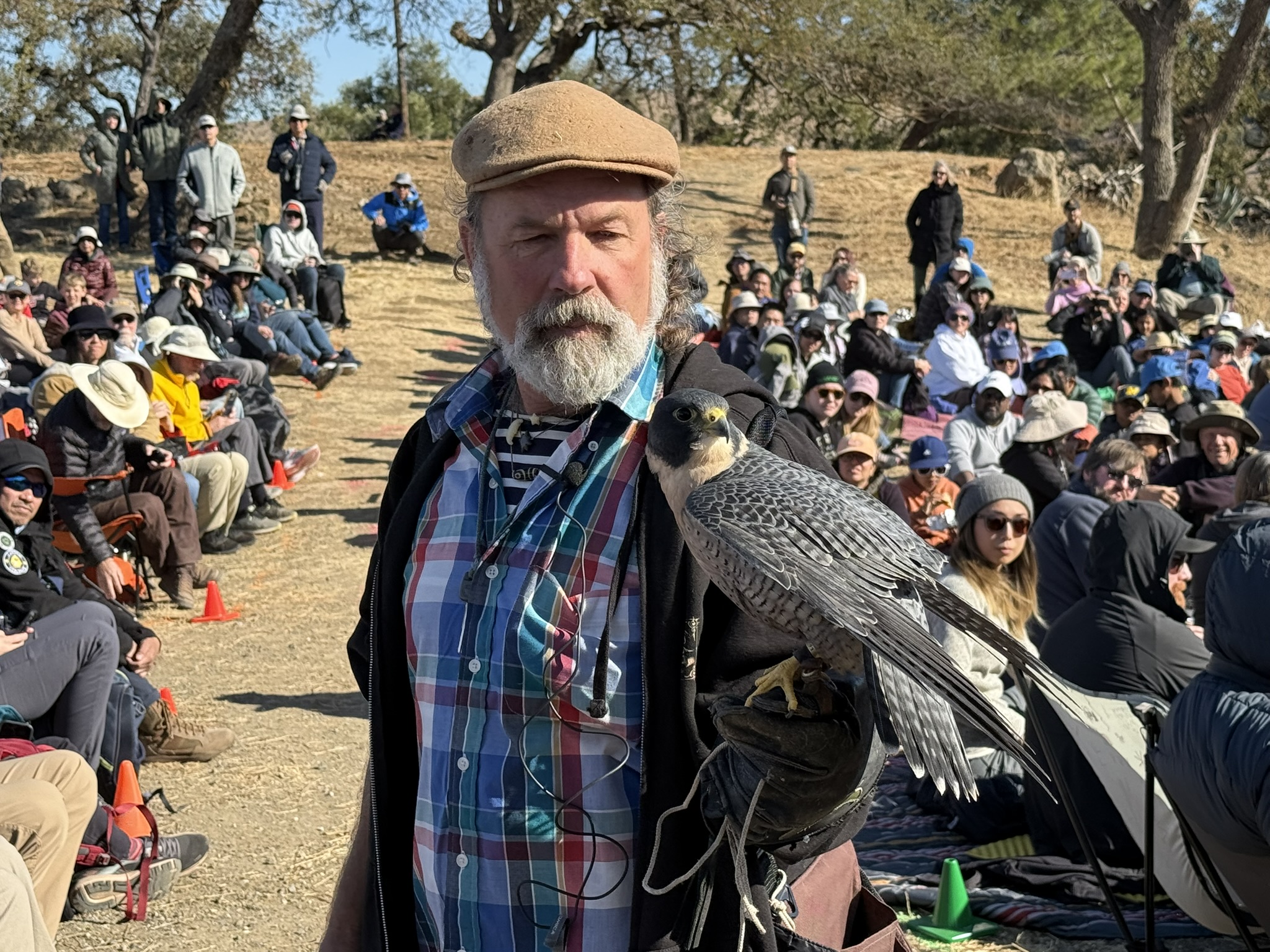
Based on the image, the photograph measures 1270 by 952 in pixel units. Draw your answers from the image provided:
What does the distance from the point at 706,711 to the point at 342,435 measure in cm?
1087

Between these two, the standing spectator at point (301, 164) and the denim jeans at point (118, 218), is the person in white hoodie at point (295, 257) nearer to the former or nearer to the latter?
the standing spectator at point (301, 164)

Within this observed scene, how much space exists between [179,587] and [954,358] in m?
7.95

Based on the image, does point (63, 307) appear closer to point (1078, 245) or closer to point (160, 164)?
point (160, 164)

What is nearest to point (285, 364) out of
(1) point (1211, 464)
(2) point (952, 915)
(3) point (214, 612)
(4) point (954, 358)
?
(3) point (214, 612)

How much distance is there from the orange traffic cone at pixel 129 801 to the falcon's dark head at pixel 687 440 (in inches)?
147

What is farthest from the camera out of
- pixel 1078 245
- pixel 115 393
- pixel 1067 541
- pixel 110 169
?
pixel 110 169

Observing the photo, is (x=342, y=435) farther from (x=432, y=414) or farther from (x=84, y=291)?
(x=432, y=414)

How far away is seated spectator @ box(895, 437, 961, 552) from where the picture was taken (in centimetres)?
817

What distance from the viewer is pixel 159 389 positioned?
9.20m

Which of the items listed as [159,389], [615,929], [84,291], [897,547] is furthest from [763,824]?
[84,291]

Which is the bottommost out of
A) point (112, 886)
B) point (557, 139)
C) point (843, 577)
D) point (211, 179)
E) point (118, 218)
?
point (112, 886)

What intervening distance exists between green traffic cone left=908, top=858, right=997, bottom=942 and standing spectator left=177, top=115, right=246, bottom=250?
45.1 ft

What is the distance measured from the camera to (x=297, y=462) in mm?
11070

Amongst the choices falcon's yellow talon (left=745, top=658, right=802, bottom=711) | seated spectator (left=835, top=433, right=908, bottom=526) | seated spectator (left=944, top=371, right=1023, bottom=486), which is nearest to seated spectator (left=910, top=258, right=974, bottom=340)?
seated spectator (left=944, top=371, right=1023, bottom=486)
